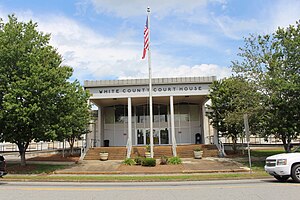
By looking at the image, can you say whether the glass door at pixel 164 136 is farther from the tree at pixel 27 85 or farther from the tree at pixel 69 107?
the tree at pixel 27 85

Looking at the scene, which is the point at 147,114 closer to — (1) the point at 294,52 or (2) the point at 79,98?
(2) the point at 79,98

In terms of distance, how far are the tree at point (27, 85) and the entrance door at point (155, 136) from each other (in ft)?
52.4

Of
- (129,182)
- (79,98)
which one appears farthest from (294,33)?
(79,98)

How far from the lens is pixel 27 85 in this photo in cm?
1798

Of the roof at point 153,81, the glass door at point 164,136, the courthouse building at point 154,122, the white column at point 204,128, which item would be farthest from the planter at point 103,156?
the white column at point 204,128

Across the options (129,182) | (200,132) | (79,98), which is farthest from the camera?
(200,132)

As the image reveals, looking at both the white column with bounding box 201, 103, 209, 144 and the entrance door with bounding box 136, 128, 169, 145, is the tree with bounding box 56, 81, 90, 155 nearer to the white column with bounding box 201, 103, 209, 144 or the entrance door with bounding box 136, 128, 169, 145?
the entrance door with bounding box 136, 128, 169, 145

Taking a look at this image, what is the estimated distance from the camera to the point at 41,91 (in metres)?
18.7

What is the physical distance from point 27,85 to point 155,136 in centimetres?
1962

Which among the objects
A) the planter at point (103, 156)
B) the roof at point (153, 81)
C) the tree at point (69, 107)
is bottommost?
the planter at point (103, 156)

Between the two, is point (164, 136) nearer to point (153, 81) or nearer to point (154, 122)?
point (154, 122)

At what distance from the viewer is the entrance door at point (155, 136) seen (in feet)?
115

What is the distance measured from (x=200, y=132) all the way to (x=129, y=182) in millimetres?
22548

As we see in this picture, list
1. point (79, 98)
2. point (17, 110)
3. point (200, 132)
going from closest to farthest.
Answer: point (17, 110) < point (79, 98) < point (200, 132)
